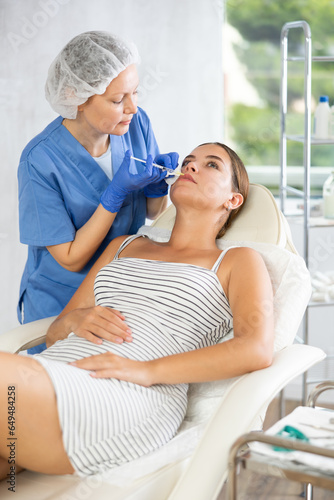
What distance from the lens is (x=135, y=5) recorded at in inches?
97.3

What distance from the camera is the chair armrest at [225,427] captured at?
3.79 feet

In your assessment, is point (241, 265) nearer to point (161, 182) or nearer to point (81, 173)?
point (161, 182)

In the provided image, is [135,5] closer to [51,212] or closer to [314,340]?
[51,212]

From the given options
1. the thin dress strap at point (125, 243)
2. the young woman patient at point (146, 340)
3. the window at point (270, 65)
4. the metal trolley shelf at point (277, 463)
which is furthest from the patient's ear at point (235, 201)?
the window at point (270, 65)

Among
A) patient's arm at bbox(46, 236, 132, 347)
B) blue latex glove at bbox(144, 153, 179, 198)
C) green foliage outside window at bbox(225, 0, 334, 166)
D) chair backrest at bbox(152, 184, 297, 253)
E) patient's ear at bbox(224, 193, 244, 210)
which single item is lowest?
patient's arm at bbox(46, 236, 132, 347)

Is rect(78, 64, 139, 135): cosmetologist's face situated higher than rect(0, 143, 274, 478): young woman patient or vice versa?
rect(78, 64, 139, 135): cosmetologist's face

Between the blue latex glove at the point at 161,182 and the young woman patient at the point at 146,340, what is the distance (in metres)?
0.08

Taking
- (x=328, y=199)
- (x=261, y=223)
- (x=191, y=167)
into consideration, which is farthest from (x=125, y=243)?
(x=328, y=199)

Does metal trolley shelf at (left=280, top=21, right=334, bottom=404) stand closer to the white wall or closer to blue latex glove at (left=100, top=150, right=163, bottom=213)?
the white wall

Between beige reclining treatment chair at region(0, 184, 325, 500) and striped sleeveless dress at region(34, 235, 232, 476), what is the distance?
5cm

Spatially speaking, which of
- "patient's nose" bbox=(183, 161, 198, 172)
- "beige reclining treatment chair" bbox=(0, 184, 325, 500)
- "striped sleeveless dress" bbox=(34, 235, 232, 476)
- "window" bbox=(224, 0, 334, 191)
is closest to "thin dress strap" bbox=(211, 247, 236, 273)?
"striped sleeveless dress" bbox=(34, 235, 232, 476)

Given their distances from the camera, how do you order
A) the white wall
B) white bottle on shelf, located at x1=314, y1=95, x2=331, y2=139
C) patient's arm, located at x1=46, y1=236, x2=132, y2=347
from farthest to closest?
the white wall, white bottle on shelf, located at x1=314, y1=95, x2=331, y2=139, patient's arm, located at x1=46, y1=236, x2=132, y2=347

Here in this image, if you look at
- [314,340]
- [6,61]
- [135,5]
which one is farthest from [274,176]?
[6,61]

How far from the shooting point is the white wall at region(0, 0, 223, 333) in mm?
2471
